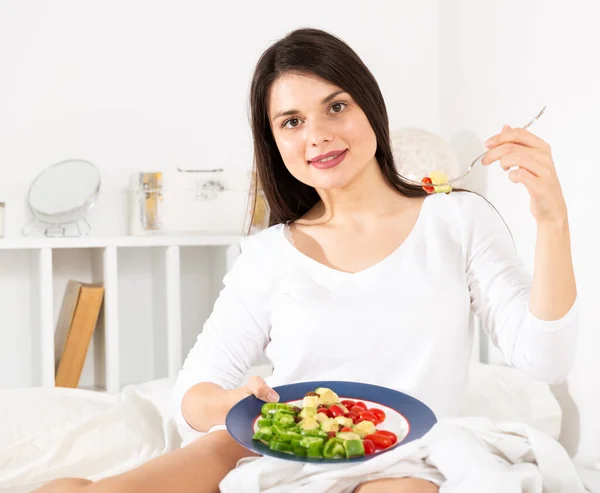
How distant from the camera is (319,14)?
250cm

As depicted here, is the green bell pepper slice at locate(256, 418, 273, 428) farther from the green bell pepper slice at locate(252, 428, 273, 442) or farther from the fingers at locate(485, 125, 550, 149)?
the fingers at locate(485, 125, 550, 149)

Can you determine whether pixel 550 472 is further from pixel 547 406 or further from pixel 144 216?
pixel 144 216

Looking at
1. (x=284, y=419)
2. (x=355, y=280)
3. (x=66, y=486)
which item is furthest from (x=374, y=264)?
(x=66, y=486)

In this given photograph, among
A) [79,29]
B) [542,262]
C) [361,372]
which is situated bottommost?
[361,372]

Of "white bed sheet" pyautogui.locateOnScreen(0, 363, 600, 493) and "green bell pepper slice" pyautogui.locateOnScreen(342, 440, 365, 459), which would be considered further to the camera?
"white bed sheet" pyautogui.locateOnScreen(0, 363, 600, 493)

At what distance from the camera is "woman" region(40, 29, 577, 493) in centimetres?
116

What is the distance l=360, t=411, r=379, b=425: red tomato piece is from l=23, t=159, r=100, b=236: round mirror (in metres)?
1.36

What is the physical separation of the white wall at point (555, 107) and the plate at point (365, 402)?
2.57 ft

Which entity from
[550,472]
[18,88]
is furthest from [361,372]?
[18,88]

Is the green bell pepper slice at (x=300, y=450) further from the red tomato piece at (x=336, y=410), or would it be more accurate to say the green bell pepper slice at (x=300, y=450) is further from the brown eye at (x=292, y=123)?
the brown eye at (x=292, y=123)

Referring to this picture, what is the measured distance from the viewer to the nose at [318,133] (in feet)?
4.14

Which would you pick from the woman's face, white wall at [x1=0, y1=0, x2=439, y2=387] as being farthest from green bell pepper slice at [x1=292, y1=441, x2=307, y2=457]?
white wall at [x1=0, y1=0, x2=439, y2=387]

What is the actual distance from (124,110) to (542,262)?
60.4 inches

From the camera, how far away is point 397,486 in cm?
94
